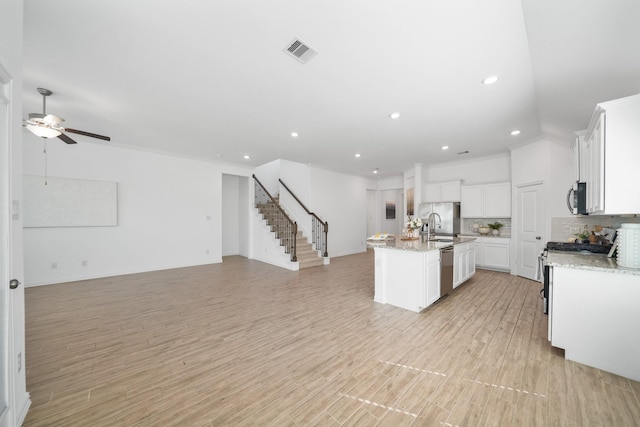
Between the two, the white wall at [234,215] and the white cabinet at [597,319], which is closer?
the white cabinet at [597,319]

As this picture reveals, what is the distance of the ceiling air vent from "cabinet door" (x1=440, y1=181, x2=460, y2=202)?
19.0 ft

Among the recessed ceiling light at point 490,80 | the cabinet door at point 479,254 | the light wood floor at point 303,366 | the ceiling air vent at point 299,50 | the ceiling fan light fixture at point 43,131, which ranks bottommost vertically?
the light wood floor at point 303,366

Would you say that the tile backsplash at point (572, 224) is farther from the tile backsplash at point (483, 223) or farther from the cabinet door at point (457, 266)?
the cabinet door at point (457, 266)

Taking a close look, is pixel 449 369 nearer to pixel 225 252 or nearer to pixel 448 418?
pixel 448 418

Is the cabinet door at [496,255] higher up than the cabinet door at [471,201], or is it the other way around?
the cabinet door at [471,201]

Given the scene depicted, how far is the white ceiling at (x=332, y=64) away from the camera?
177 cm

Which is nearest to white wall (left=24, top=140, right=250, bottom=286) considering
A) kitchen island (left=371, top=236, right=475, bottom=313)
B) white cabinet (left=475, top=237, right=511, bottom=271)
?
kitchen island (left=371, top=236, right=475, bottom=313)

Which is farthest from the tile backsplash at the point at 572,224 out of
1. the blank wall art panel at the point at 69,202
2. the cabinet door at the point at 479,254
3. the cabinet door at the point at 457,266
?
the blank wall art panel at the point at 69,202

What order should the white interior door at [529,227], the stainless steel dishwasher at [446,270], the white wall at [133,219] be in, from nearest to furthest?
the stainless steel dishwasher at [446,270] < the white wall at [133,219] < the white interior door at [529,227]

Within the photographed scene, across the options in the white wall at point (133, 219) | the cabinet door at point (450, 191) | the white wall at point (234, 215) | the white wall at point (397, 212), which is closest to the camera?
the white wall at point (133, 219)

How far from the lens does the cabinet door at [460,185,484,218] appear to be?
6.08 m

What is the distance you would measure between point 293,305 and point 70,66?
3955mm

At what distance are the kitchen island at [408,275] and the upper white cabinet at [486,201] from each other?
117 inches

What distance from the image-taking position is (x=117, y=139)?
16.3 feet
